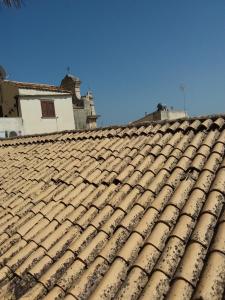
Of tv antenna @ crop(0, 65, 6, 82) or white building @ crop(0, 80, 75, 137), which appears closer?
white building @ crop(0, 80, 75, 137)

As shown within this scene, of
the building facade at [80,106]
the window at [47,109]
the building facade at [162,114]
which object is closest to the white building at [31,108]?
the window at [47,109]

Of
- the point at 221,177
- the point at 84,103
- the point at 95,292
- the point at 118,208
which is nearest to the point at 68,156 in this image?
the point at 118,208

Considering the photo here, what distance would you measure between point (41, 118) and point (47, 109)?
1224mm

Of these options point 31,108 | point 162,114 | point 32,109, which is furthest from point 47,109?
point 162,114

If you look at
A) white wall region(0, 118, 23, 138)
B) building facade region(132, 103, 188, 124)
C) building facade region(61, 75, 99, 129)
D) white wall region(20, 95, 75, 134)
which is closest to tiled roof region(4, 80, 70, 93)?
white wall region(20, 95, 75, 134)

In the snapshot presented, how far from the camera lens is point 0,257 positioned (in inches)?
168

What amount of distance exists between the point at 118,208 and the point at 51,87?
3322cm

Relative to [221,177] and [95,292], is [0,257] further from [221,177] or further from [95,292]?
[221,177]

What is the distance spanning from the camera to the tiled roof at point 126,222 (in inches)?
118

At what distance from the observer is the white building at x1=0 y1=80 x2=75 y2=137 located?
106 feet

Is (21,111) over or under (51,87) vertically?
under

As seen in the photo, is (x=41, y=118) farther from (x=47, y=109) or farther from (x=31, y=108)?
(x=31, y=108)

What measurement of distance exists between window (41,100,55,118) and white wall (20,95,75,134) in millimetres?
337

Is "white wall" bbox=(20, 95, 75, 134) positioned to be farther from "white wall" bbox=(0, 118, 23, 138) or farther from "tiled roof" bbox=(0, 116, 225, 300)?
"tiled roof" bbox=(0, 116, 225, 300)
